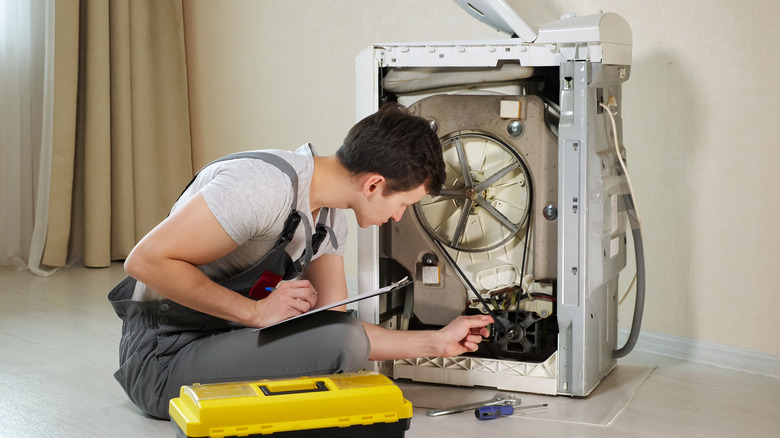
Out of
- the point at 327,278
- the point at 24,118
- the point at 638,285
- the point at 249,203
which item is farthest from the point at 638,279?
the point at 24,118

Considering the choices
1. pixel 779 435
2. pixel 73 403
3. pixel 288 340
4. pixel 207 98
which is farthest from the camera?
pixel 207 98

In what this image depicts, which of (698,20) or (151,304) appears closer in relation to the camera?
(151,304)

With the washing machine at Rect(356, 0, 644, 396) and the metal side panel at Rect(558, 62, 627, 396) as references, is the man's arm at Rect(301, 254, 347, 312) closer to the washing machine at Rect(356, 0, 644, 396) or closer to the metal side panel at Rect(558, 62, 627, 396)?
the washing machine at Rect(356, 0, 644, 396)

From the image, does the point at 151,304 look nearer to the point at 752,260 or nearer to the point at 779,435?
the point at 779,435

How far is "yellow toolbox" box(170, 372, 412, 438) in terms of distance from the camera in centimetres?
140

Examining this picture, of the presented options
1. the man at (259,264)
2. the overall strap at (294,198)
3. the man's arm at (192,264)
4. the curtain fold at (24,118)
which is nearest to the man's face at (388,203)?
the man at (259,264)

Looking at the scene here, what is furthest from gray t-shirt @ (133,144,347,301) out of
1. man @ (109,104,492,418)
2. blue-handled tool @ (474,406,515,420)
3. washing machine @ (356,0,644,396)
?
blue-handled tool @ (474,406,515,420)

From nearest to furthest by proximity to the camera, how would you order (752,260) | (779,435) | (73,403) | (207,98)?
(779,435)
(73,403)
(752,260)
(207,98)

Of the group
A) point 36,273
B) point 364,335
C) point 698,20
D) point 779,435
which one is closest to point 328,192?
point 364,335

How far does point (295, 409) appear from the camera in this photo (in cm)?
144

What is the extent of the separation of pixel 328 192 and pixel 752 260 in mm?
1303

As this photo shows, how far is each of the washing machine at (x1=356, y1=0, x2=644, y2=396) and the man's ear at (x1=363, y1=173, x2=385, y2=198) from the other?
0.42 m

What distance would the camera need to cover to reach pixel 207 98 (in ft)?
13.5

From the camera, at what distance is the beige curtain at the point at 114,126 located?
388 centimetres
